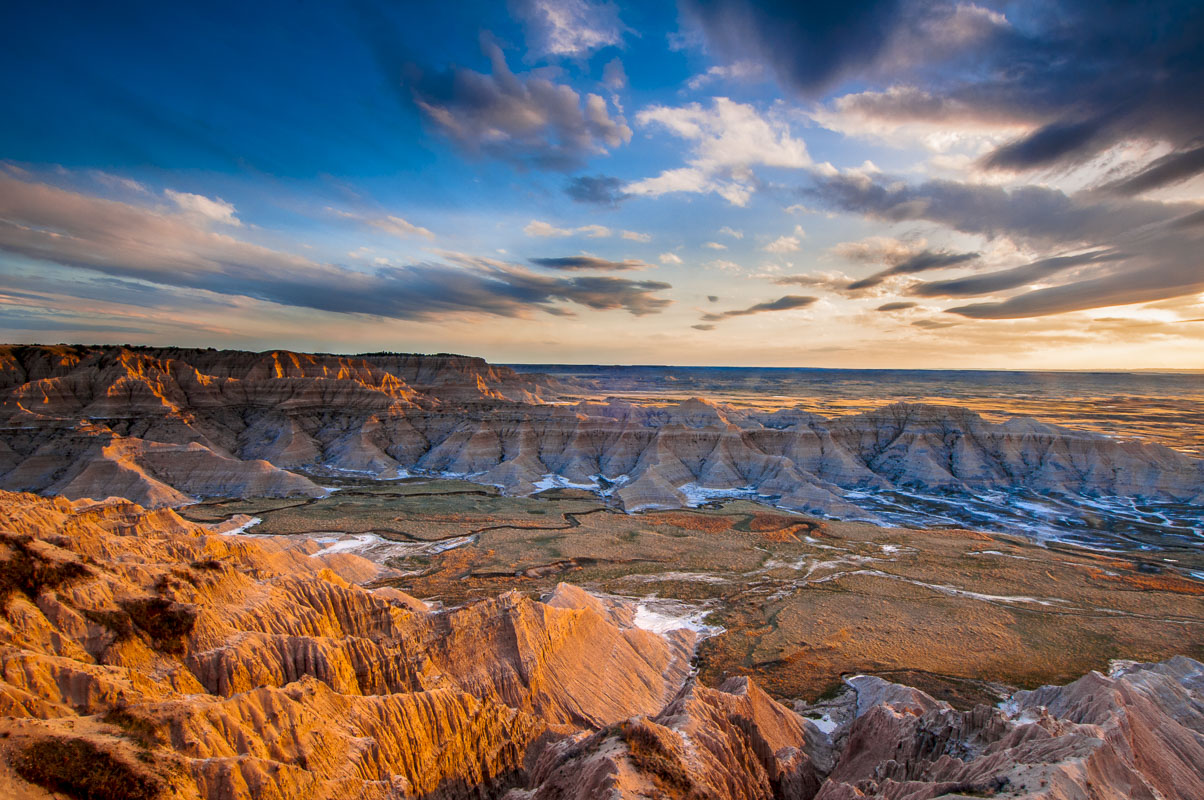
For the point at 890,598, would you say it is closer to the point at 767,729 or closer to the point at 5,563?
the point at 767,729

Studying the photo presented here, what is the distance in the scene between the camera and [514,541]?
52094 millimetres

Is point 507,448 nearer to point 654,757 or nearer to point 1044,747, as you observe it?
point 654,757

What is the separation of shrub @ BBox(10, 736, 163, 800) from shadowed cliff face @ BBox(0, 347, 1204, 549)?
188ft

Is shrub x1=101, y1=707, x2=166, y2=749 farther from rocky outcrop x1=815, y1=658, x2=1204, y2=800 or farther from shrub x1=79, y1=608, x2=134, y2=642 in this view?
rocky outcrop x1=815, y1=658, x2=1204, y2=800

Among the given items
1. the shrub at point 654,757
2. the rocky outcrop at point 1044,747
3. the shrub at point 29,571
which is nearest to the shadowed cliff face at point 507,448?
the rocky outcrop at point 1044,747

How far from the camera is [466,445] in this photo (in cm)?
8575

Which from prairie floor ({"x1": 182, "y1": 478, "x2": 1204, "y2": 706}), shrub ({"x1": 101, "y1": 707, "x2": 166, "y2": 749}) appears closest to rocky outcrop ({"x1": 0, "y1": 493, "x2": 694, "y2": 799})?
shrub ({"x1": 101, "y1": 707, "x2": 166, "y2": 749})

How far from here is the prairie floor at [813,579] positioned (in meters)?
30.7

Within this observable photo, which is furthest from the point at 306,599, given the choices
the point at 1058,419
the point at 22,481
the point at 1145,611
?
the point at 1058,419

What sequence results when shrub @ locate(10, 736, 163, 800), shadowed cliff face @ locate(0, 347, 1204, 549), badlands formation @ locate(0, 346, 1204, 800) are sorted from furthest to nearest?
1. shadowed cliff face @ locate(0, 347, 1204, 549)
2. badlands formation @ locate(0, 346, 1204, 800)
3. shrub @ locate(10, 736, 163, 800)

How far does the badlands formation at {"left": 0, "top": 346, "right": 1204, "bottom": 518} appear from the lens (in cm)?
6638

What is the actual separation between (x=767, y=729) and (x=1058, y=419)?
175 meters

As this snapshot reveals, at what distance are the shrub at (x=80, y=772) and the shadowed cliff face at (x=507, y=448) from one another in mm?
57412

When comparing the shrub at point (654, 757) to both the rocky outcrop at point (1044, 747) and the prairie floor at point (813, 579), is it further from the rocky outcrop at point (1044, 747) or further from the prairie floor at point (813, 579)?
the prairie floor at point (813, 579)
